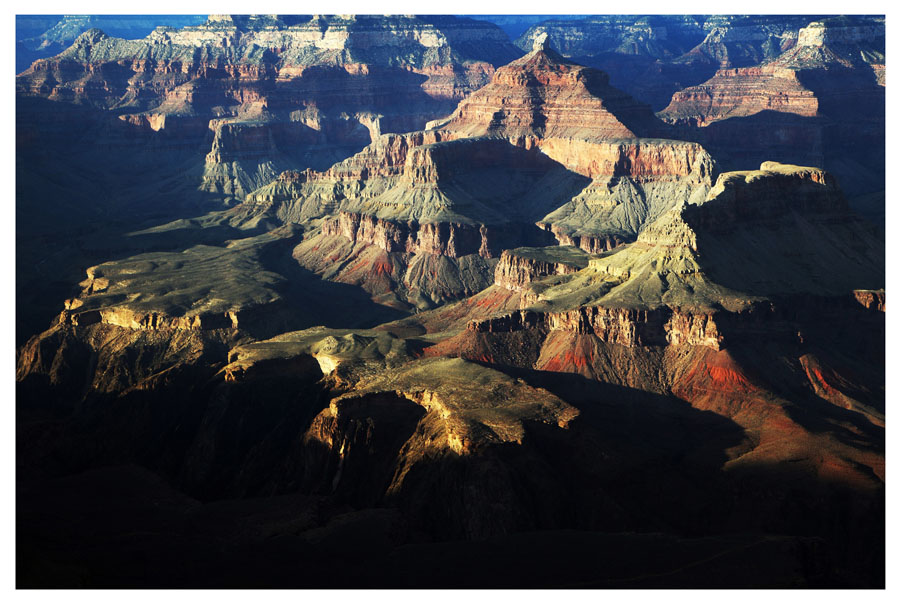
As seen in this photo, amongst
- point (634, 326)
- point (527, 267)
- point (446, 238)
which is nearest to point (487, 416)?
point (634, 326)

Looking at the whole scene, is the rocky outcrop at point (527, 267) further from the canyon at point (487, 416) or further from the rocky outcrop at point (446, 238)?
the rocky outcrop at point (446, 238)

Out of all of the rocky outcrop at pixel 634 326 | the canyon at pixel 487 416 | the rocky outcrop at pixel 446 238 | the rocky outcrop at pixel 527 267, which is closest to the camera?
the canyon at pixel 487 416

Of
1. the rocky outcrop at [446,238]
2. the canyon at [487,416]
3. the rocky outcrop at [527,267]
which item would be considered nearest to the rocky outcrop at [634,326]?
the canyon at [487,416]

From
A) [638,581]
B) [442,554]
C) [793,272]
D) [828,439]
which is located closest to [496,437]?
[442,554]

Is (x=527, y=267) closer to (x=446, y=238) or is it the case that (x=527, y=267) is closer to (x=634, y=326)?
(x=634, y=326)

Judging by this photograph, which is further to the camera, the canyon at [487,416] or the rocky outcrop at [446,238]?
the rocky outcrop at [446,238]

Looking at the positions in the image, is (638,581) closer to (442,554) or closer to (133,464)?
(442,554)

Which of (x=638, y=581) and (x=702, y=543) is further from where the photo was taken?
(x=702, y=543)

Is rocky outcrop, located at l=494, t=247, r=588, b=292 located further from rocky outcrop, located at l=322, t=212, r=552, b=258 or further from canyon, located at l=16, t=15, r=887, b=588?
rocky outcrop, located at l=322, t=212, r=552, b=258

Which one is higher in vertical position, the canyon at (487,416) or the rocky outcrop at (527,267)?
the rocky outcrop at (527,267)

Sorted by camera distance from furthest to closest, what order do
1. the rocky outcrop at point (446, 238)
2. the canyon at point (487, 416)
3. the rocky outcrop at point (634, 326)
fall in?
the rocky outcrop at point (446, 238), the rocky outcrop at point (634, 326), the canyon at point (487, 416)

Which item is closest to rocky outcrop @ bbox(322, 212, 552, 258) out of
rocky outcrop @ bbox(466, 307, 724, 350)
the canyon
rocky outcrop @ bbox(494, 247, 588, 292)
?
the canyon
